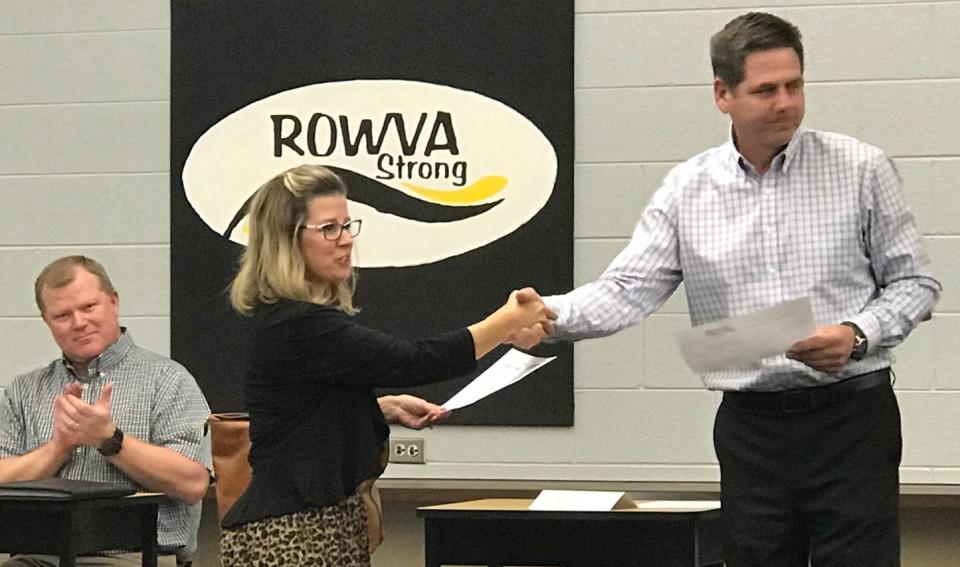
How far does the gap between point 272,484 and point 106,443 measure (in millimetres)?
964

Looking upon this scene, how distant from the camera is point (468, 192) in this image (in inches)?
180

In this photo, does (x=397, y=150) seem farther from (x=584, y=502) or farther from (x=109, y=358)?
(x=584, y=502)

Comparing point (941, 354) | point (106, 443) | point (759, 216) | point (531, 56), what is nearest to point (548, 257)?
point (531, 56)

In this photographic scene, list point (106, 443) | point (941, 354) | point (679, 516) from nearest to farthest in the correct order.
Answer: point (679, 516) < point (106, 443) < point (941, 354)

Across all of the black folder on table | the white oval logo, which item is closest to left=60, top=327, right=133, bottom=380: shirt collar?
the black folder on table

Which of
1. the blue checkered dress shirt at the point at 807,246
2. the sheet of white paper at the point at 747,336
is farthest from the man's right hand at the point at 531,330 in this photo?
the sheet of white paper at the point at 747,336

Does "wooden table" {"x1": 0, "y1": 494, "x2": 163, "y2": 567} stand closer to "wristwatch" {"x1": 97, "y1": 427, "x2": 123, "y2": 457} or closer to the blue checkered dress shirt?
"wristwatch" {"x1": 97, "y1": 427, "x2": 123, "y2": 457}

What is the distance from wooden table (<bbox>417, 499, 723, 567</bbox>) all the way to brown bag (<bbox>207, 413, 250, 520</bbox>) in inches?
17.3

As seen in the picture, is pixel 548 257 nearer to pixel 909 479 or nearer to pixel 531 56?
pixel 531 56

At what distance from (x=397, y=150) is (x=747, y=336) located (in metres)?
2.30

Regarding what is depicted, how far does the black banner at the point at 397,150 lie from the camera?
4.49 metres

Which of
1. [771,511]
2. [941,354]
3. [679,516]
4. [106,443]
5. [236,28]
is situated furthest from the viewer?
[236,28]

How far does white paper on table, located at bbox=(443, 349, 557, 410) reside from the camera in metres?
2.99

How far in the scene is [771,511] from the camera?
2.59 meters
